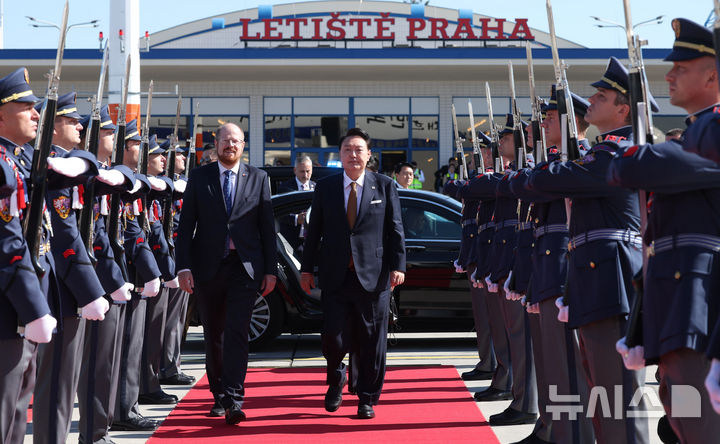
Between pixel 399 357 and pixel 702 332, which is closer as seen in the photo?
pixel 702 332

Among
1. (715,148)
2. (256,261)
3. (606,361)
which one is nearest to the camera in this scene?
(715,148)

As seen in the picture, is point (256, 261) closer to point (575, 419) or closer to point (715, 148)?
point (575, 419)

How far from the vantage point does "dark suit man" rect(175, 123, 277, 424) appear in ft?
22.3

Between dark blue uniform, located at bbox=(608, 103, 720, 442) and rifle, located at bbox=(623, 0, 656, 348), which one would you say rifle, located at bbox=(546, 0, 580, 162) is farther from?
dark blue uniform, located at bbox=(608, 103, 720, 442)

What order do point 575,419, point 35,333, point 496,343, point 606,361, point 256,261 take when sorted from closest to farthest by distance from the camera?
point 35,333, point 606,361, point 575,419, point 256,261, point 496,343

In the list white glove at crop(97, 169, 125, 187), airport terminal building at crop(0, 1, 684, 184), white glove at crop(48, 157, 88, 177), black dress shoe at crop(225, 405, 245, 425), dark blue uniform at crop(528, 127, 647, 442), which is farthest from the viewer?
airport terminal building at crop(0, 1, 684, 184)

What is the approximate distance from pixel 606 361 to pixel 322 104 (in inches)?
951

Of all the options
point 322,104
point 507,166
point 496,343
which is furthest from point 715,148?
point 322,104

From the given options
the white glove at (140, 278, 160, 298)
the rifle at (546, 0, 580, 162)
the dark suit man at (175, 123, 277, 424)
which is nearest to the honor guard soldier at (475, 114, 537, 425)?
the rifle at (546, 0, 580, 162)

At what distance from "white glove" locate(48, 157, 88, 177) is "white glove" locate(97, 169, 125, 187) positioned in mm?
392

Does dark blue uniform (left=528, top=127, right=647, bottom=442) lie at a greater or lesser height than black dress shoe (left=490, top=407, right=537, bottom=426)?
greater

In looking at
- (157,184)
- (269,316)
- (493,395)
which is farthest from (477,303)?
(157,184)

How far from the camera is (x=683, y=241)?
136 inches

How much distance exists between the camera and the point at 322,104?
2820 centimetres
